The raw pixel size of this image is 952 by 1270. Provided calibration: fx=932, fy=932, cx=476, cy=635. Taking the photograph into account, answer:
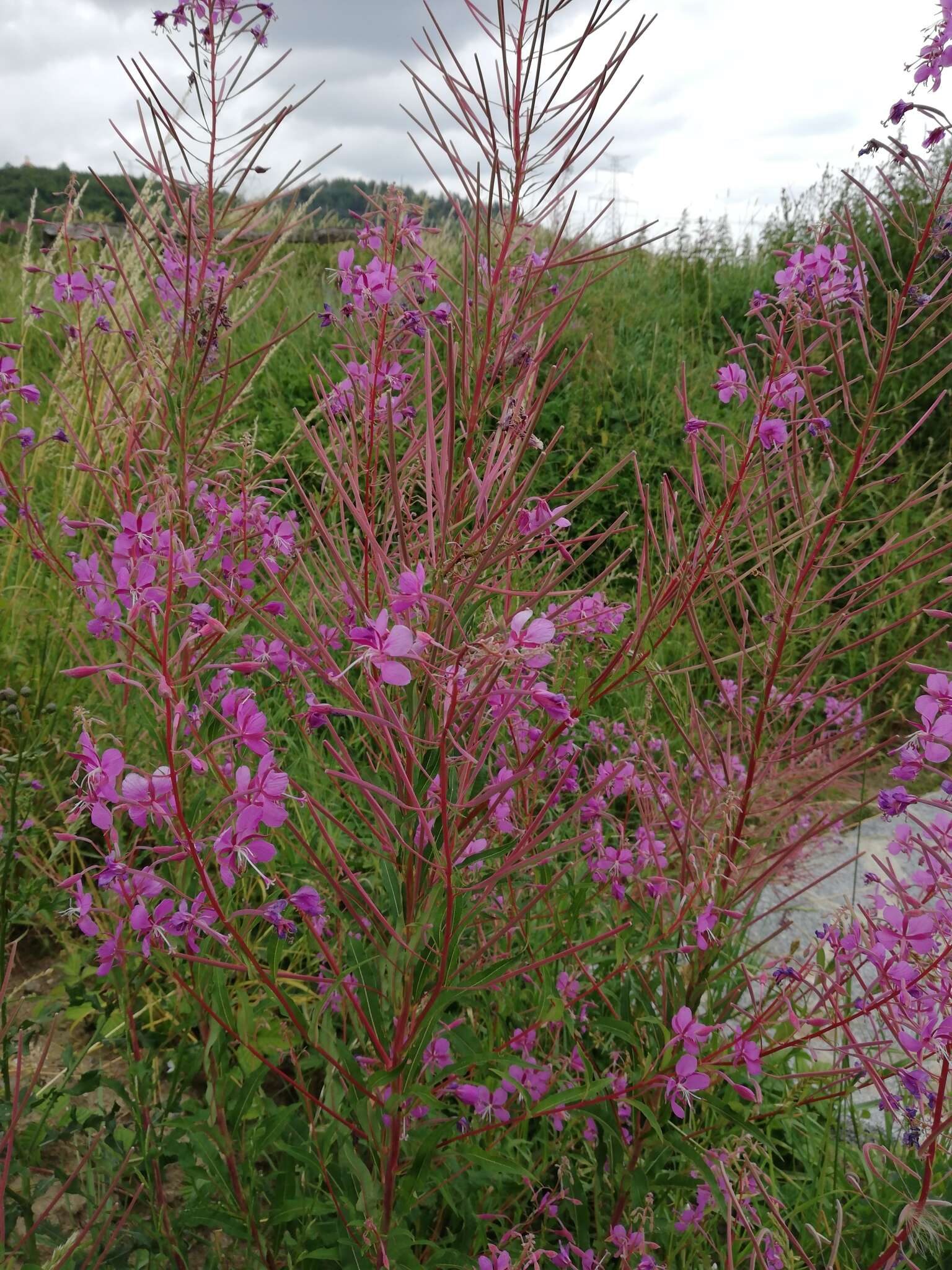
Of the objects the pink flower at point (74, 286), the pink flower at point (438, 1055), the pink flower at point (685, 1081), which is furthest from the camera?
the pink flower at point (74, 286)

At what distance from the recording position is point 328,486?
259 cm

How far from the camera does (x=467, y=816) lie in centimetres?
141

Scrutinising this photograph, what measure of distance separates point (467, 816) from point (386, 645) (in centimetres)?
47

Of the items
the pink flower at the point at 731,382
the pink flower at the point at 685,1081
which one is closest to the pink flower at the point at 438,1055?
the pink flower at the point at 685,1081

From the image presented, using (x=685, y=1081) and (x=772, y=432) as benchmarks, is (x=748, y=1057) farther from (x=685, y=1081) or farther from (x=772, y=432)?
(x=772, y=432)

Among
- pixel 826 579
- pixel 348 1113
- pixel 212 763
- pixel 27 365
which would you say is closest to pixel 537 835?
pixel 212 763

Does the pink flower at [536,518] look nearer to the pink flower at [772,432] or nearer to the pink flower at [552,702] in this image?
the pink flower at [552,702]

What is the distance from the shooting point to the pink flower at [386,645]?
1.01m

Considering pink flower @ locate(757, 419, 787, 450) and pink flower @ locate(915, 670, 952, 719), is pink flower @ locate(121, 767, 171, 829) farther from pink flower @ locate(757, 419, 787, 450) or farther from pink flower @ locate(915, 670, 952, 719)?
pink flower @ locate(757, 419, 787, 450)

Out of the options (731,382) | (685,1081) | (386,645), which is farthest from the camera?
(731,382)

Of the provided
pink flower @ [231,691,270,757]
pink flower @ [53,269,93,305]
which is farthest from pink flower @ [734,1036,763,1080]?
pink flower @ [53,269,93,305]

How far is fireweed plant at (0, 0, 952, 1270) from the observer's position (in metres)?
1.29

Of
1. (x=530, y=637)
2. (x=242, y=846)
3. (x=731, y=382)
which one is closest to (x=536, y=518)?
(x=530, y=637)

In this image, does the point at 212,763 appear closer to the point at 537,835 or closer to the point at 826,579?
the point at 537,835
